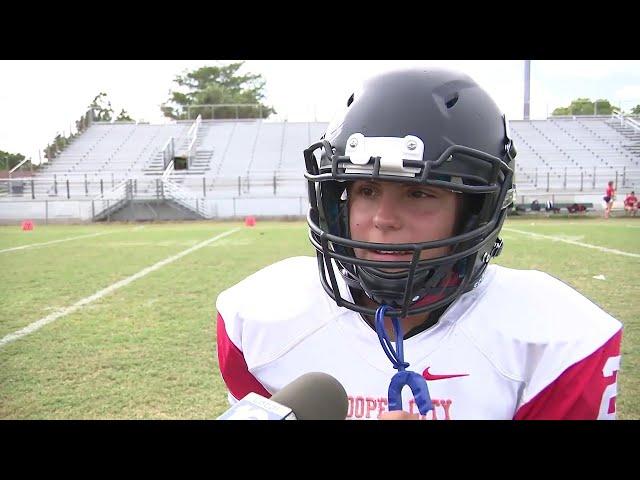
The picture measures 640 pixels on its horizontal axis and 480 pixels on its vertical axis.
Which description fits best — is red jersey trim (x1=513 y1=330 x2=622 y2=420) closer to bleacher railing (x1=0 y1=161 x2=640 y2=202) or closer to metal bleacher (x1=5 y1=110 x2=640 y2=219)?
metal bleacher (x1=5 y1=110 x2=640 y2=219)

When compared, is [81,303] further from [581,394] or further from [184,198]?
[184,198]

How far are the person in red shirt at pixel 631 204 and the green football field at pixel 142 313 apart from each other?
7.52 feet

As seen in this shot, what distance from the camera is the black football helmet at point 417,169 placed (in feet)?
3.30

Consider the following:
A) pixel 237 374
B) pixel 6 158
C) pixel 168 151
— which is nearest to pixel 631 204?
pixel 6 158

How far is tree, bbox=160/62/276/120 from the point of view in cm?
2064

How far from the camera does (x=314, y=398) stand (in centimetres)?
64

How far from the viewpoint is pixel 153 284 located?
4.82m

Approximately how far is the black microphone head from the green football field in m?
1.44

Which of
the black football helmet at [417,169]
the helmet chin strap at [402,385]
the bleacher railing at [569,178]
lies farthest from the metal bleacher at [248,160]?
the helmet chin strap at [402,385]

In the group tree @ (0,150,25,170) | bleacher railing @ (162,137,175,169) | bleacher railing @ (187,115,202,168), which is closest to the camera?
tree @ (0,150,25,170)

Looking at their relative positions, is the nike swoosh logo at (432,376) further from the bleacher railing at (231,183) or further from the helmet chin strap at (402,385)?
the bleacher railing at (231,183)

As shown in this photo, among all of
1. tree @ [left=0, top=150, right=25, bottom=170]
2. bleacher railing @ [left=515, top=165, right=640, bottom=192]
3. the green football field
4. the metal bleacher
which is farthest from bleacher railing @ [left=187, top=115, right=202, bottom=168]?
tree @ [left=0, top=150, right=25, bottom=170]

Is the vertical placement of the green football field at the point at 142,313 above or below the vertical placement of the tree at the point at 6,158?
below
